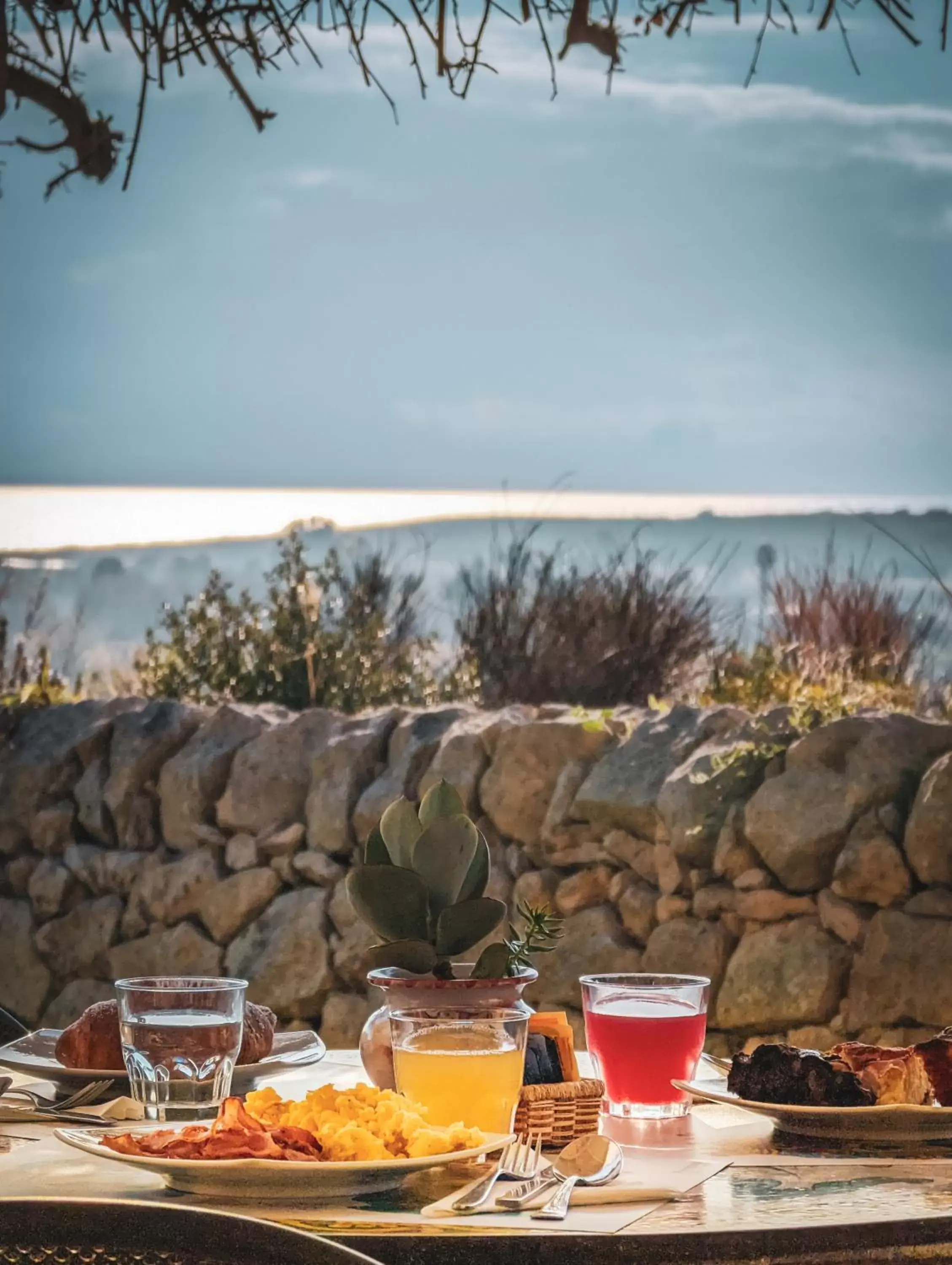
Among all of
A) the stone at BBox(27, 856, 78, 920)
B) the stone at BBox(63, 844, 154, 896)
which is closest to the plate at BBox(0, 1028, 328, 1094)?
the stone at BBox(63, 844, 154, 896)

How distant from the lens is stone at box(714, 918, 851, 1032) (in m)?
3.07

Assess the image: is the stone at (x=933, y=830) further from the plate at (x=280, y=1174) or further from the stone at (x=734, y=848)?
the plate at (x=280, y=1174)

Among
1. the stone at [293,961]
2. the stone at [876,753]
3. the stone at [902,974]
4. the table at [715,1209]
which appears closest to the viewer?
the table at [715,1209]

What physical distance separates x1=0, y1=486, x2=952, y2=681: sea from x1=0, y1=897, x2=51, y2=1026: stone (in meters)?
0.94

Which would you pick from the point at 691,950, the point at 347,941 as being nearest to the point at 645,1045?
the point at 691,950

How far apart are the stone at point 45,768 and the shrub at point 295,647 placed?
0.42m

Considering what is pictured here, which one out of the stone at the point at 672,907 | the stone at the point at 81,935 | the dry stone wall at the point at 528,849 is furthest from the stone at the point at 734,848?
the stone at the point at 81,935

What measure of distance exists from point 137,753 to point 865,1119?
290 centimetres

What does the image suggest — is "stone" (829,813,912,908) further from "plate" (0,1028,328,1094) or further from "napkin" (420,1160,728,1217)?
"napkin" (420,1160,728,1217)

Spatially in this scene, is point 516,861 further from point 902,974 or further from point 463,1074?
point 463,1074

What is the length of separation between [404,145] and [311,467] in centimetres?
107

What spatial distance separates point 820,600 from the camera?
4578 millimetres

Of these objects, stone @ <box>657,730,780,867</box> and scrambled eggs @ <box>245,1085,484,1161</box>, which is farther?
stone @ <box>657,730,780,867</box>

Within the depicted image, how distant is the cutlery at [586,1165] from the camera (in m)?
1.10
